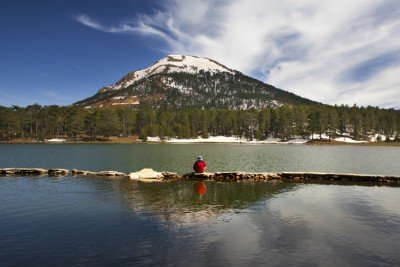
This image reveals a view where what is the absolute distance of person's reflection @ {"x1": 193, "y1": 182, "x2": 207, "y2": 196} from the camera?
3422 centimetres

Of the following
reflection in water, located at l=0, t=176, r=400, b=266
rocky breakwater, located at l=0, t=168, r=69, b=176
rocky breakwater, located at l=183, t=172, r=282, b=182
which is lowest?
reflection in water, located at l=0, t=176, r=400, b=266

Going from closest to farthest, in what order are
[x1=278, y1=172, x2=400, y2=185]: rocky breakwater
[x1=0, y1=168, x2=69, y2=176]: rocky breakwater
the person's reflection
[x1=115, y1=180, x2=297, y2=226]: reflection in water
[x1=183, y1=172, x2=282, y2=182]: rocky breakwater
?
1. [x1=115, y1=180, x2=297, y2=226]: reflection in water
2. the person's reflection
3. [x1=278, y1=172, x2=400, y2=185]: rocky breakwater
4. [x1=183, y1=172, x2=282, y2=182]: rocky breakwater
5. [x1=0, y1=168, x2=69, y2=176]: rocky breakwater

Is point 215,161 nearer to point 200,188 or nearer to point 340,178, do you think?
point 340,178

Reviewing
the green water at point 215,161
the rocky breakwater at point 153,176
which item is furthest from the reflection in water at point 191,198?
the green water at point 215,161

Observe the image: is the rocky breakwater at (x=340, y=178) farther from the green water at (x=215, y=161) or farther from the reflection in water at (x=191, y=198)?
the green water at (x=215, y=161)

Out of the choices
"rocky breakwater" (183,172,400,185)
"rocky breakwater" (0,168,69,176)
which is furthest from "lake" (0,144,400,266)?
"rocky breakwater" (0,168,69,176)

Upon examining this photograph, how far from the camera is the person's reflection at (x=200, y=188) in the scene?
3422 cm

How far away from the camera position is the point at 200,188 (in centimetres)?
3669

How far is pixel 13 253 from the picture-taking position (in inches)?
654

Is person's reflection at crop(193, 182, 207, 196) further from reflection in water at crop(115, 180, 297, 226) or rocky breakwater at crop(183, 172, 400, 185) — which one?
rocky breakwater at crop(183, 172, 400, 185)

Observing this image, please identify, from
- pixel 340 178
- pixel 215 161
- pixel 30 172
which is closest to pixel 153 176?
pixel 30 172

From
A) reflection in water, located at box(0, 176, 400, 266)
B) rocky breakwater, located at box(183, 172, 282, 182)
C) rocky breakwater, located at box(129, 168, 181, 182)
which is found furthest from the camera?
rocky breakwater, located at box(183, 172, 282, 182)

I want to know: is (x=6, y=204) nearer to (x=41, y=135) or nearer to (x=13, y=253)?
(x=13, y=253)

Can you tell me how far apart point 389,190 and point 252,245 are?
25952 millimetres
